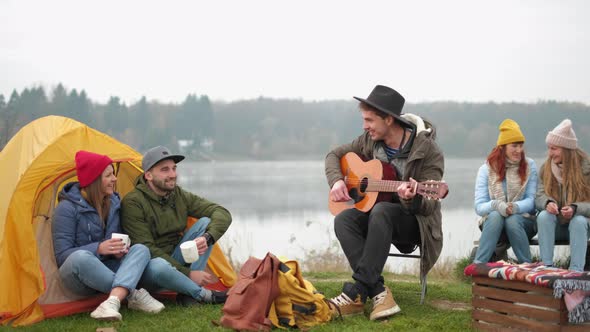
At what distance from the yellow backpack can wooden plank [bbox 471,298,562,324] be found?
0.98 metres

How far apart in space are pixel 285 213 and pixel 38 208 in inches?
508

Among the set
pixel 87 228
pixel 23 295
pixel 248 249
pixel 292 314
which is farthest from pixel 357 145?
pixel 248 249

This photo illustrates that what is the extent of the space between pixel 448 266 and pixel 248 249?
11.0 ft

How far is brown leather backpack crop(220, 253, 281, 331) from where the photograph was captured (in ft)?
14.0

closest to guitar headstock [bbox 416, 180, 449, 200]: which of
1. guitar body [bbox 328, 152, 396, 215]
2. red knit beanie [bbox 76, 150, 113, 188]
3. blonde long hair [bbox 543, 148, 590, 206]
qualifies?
guitar body [bbox 328, 152, 396, 215]

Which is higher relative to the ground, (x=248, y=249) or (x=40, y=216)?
(x=40, y=216)

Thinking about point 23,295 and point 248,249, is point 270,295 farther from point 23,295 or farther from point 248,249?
point 248,249

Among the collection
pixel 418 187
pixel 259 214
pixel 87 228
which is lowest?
pixel 259 214

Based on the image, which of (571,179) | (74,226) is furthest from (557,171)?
(74,226)

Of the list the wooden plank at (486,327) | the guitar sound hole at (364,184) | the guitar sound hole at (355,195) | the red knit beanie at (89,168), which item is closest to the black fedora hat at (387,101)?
the guitar sound hole at (364,184)

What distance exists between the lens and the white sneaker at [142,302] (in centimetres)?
484

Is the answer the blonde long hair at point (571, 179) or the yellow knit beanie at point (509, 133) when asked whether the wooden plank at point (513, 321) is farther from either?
the yellow knit beanie at point (509, 133)

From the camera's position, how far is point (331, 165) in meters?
5.44

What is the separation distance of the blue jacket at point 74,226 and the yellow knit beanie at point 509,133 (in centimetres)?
334
